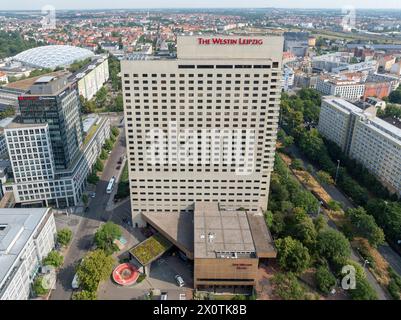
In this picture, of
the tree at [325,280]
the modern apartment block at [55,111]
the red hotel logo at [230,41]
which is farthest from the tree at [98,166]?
the tree at [325,280]

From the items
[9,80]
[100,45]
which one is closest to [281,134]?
[9,80]

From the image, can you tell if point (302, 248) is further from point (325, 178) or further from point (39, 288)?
point (39, 288)

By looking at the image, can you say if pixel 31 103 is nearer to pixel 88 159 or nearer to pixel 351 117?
pixel 88 159

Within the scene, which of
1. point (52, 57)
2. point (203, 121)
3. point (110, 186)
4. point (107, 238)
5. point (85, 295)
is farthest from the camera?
point (52, 57)

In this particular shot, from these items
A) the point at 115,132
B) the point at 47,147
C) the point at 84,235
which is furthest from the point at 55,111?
the point at 115,132

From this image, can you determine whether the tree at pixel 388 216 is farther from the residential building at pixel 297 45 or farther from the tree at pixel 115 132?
the residential building at pixel 297 45
